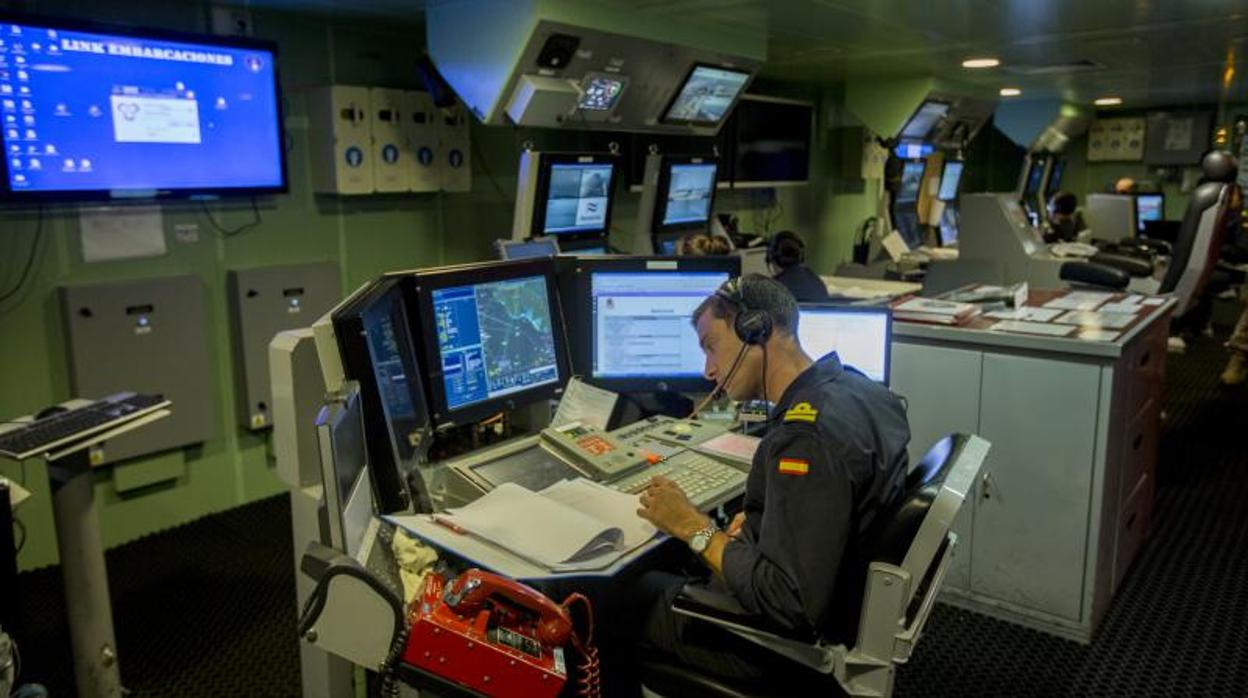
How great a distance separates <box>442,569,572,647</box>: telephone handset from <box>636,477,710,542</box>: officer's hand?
333 mm

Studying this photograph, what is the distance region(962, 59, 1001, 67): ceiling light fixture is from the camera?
A: 19.1 ft

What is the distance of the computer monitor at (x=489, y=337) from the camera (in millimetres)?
1949

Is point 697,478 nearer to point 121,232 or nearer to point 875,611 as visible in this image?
point 875,611

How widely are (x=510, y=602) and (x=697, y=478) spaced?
0.73 meters

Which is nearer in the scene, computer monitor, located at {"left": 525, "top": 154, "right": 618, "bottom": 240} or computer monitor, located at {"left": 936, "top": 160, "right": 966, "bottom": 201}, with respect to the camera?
computer monitor, located at {"left": 525, "top": 154, "right": 618, "bottom": 240}

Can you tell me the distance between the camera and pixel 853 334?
271 centimetres

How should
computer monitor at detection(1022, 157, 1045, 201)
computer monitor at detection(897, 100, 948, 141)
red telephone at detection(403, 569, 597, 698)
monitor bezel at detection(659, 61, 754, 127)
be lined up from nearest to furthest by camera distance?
red telephone at detection(403, 569, 597, 698) → monitor bezel at detection(659, 61, 754, 127) → computer monitor at detection(897, 100, 948, 141) → computer monitor at detection(1022, 157, 1045, 201)

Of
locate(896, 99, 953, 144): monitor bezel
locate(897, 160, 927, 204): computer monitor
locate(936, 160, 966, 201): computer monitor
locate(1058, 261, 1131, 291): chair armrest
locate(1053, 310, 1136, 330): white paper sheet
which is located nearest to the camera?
locate(1053, 310, 1136, 330): white paper sheet

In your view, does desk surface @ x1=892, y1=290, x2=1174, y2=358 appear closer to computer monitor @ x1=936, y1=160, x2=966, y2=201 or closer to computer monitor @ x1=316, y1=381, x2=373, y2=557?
computer monitor @ x1=316, y1=381, x2=373, y2=557

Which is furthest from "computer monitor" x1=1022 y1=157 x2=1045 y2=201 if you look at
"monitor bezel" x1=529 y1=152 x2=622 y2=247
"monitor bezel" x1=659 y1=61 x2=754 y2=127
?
"monitor bezel" x1=529 y1=152 x2=622 y2=247

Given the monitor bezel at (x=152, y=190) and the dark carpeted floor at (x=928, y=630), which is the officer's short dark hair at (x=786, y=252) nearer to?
the dark carpeted floor at (x=928, y=630)

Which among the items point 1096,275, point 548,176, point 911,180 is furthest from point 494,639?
point 911,180

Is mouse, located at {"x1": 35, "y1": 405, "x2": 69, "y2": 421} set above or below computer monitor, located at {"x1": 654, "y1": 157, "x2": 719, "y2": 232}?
below

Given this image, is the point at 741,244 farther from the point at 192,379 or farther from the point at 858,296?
the point at 192,379
